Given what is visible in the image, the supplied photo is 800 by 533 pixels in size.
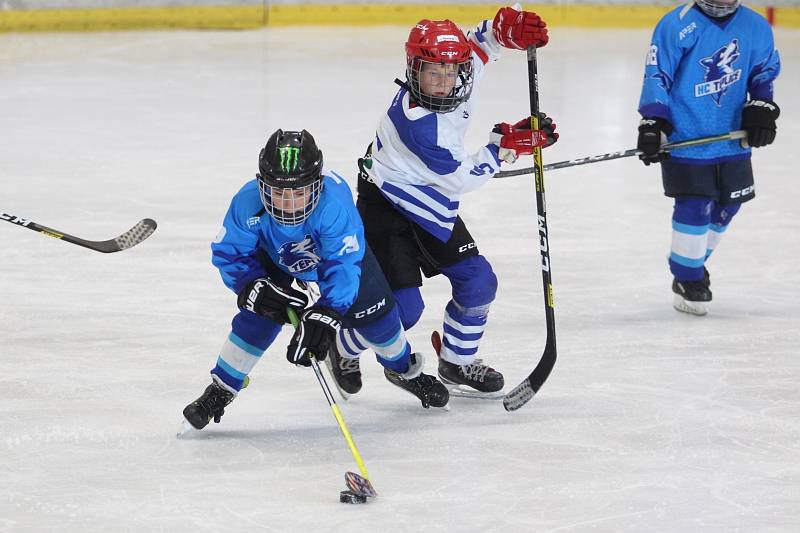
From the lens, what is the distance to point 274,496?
271cm

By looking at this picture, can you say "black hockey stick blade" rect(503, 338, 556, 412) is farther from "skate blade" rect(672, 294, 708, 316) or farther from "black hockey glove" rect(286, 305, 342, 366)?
"skate blade" rect(672, 294, 708, 316)

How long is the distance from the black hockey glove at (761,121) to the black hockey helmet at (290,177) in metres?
1.73

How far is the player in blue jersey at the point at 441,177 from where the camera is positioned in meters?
3.13

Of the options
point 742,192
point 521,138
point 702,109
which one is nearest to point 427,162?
point 521,138

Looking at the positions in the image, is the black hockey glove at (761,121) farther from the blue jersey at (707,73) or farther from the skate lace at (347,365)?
the skate lace at (347,365)

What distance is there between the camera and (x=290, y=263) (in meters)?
2.97

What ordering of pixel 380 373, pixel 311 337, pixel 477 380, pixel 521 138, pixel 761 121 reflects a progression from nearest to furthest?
1. pixel 311 337
2. pixel 521 138
3. pixel 477 380
4. pixel 380 373
5. pixel 761 121

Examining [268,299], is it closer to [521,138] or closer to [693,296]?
[521,138]

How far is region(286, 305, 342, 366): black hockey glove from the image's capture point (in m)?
2.77

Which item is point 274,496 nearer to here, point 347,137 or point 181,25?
point 347,137

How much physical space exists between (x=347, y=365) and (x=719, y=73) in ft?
5.09

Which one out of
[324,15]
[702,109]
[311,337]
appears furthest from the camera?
[324,15]

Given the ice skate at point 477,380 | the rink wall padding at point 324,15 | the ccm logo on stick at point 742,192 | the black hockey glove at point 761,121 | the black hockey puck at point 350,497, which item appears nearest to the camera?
the black hockey puck at point 350,497

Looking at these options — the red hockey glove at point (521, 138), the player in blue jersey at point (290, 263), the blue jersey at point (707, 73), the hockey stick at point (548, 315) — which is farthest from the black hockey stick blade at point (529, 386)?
the blue jersey at point (707, 73)
